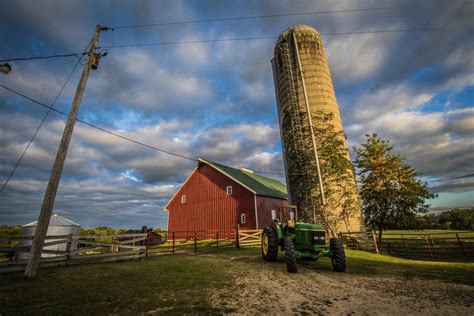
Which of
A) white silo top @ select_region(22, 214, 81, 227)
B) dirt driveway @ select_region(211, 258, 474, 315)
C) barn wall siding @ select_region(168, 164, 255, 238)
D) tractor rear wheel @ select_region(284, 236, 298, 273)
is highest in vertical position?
barn wall siding @ select_region(168, 164, 255, 238)

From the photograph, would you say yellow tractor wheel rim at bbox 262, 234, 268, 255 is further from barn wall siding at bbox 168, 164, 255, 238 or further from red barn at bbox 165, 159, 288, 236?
barn wall siding at bbox 168, 164, 255, 238

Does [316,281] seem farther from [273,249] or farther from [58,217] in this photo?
[58,217]

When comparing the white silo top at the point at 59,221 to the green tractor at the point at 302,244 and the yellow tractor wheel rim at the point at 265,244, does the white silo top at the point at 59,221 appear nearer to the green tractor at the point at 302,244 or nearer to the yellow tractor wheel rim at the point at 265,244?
the yellow tractor wheel rim at the point at 265,244

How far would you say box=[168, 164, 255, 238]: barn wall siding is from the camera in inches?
907

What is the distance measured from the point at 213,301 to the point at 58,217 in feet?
52.4

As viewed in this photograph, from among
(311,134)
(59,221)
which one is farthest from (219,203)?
(59,221)

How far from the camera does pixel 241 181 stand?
23938 millimetres

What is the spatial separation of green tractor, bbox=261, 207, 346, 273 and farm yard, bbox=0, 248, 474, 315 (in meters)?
0.47

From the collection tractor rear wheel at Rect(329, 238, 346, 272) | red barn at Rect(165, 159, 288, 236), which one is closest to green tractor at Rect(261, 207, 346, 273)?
tractor rear wheel at Rect(329, 238, 346, 272)

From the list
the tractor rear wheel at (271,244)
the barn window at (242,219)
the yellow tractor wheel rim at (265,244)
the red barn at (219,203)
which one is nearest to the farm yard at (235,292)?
the tractor rear wheel at (271,244)

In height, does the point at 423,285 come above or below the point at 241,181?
below

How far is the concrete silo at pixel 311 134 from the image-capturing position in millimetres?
15117

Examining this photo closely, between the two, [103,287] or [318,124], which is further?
[318,124]

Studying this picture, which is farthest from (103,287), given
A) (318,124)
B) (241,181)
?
(241,181)
